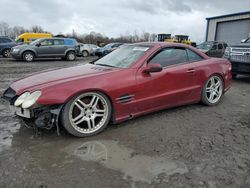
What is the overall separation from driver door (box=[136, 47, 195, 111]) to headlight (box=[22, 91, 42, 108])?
1.53 metres

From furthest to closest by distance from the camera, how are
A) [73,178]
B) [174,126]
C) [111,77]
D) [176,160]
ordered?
[174,126]
[111,77]
[176,160]
[73,178]

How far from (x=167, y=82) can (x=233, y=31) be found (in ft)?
75.3

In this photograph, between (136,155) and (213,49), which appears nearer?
(136,155)

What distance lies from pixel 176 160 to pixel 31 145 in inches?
75.4

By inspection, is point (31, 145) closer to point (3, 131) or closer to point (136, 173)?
point (3, 131)

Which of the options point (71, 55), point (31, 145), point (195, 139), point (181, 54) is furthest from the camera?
point (71, 55)

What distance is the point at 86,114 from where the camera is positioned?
11.6ft

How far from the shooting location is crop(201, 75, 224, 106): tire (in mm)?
4926

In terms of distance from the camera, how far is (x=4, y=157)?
291cm

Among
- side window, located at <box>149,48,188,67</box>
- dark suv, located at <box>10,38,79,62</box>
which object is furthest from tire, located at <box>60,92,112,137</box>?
dark suv, located at <box>10,38,79,62</box>

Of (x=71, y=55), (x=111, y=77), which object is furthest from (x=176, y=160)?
(x=71, y=55)

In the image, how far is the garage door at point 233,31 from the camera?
22703 mm

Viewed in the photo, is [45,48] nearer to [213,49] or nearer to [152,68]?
[213,49]

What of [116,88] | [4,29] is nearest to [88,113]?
[116,88]
